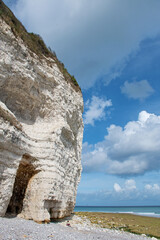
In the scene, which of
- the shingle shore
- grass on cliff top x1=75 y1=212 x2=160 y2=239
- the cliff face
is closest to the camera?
the shingle shore

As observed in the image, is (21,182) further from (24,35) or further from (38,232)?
(24,35)

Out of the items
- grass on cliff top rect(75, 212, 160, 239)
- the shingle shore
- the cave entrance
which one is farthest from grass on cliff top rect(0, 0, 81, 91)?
grass on cliff top rect(75, 212, 160, 239)

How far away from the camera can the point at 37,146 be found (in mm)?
11805

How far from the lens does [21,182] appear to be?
1148 centimetres

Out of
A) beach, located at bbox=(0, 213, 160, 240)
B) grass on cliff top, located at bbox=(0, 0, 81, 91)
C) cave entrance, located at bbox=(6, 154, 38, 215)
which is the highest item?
grass on cliff top, located at bbox=(0, 0, 81, 91)

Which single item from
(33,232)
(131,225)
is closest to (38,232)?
(33,232)

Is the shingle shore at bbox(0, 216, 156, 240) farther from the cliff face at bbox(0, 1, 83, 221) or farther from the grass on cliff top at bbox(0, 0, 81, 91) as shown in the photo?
the grass on cliff top at bbox(0, 0, 81, 91)

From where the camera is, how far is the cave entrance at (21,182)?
36.2 feet

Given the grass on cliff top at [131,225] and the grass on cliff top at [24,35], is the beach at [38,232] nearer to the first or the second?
the grass on cliff top at [131,225]

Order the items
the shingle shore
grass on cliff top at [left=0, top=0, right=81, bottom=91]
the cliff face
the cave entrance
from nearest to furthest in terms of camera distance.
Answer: the shingle shore < the cliff face < the cave entrance < grass on cliff top at [left=0, top=0, right=81, bottom=91]

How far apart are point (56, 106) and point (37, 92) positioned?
5.96 ft

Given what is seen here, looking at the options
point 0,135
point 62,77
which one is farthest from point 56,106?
point 0,135

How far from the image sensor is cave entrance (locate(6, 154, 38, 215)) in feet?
36.2

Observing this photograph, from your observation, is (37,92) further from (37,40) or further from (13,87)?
(37,40)
